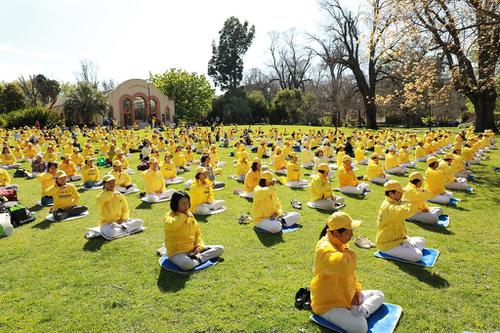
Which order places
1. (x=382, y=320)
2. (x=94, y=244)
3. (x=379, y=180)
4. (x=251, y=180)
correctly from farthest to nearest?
(x=379, y=180), (x=251, y=180), (x=94, y=244), (x=382, y=320)

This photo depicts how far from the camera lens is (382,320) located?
486 centimetres

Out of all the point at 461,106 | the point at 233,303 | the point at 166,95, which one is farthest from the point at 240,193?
the point at 461,106

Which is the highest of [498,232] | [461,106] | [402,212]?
[461,106]

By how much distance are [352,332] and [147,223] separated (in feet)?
19.8

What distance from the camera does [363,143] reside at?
72.3 ft

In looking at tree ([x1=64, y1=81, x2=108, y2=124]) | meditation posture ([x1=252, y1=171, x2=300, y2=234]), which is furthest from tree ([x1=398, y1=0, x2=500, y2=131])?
tree ([x1=64, y1=81, x2=108, y2=124])

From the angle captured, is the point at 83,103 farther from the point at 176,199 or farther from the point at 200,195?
the point at 176,199

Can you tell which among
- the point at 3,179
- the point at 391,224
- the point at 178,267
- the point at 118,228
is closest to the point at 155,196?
the point at 118,228

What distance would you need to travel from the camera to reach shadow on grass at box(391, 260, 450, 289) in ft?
19.4

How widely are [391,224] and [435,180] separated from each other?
4.83 meters

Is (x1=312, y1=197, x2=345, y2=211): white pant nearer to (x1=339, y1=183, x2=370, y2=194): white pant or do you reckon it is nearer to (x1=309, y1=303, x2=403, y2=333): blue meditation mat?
(x1=339, y1=183, x2=370, y2=194): white pant

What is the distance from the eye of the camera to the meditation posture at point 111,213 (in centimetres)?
807

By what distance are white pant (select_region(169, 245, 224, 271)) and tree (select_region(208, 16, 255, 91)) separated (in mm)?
51523

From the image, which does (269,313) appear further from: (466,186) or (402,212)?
(466,186)
